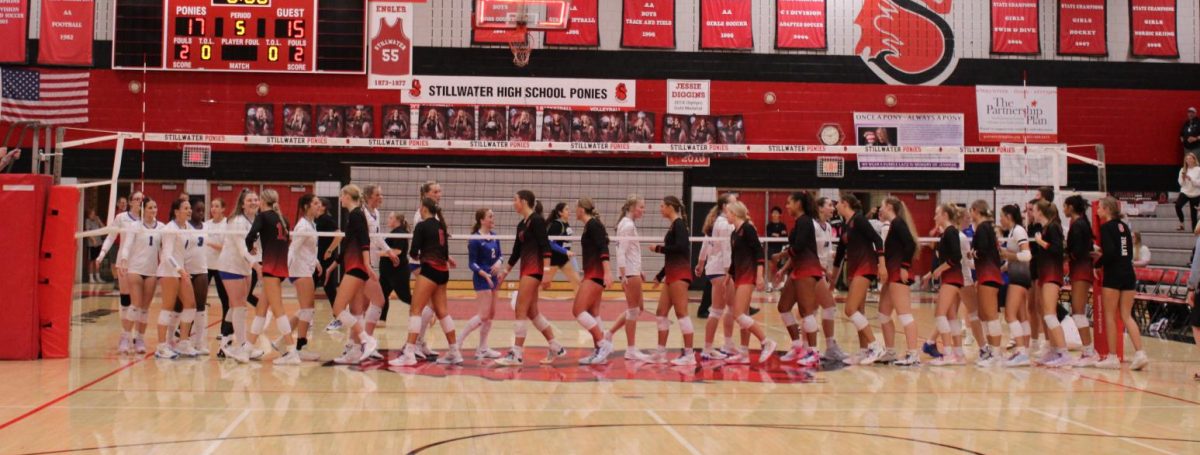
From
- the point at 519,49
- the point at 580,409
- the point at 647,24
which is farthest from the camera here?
the point at 647,24

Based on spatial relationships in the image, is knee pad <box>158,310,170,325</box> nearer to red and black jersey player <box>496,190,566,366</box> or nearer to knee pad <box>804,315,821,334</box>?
red and black jersey player <box>496,190,566,366</box>

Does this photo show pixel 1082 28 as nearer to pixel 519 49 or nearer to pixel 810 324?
pixel 519 49

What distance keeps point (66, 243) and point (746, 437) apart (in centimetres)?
741

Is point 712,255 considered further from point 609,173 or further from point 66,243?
point 609,173

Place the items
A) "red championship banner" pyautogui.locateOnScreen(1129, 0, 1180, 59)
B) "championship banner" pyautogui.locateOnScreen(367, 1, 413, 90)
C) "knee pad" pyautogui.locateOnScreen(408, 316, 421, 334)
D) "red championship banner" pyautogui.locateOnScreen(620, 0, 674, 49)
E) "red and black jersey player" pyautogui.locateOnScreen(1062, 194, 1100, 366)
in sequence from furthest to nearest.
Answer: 1. "red championship banner" pyautogui.locateOnScreen(1129, 0, 1180, 59)
2. "red championship banner" pyautogui.locateOnScreen(620, 0, 674, 49)
3. "championship banner" pyautogui.locateOnScreen(367, 1, 413, 90)
4. "red and black jersey player" pyautogui.locateOnScreen(1062, 194, 1100, 366)
5. "knee pad" pyautogui.locateOnScreen(408, 316, 421, 334)

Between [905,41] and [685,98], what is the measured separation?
5.22 m

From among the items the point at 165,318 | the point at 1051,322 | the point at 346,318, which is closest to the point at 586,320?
the point at 346,318

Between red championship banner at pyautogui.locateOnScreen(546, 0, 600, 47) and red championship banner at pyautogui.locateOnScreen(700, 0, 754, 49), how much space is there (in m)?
2.43

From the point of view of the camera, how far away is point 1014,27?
22188mm

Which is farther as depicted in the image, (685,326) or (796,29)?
(796,29)

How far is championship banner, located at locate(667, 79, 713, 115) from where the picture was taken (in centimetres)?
2178

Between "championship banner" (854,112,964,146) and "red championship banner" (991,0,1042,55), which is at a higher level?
"red championship banner" (991,0,1042,55)

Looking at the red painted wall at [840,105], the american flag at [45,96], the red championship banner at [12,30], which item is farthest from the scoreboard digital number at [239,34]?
the red championship banner at [12,30]

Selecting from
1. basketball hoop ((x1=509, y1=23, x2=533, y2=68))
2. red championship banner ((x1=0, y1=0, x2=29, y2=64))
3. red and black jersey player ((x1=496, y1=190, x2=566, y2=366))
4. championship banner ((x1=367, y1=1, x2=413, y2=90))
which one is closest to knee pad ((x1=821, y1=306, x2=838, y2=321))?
red and black jersey player ((x1=496, y1=190, x2=566, y2=366))
